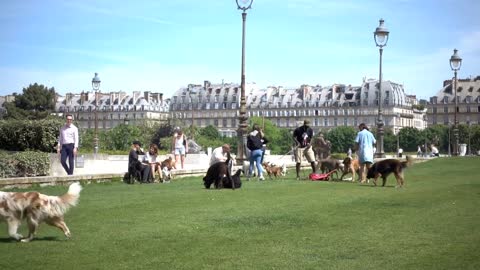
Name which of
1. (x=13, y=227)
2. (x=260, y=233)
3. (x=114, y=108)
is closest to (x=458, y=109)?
(x=114, y=108)

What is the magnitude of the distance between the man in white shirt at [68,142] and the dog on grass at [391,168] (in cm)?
900

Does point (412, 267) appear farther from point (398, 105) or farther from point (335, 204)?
point (398, 105)

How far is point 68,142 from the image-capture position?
21.1 meters

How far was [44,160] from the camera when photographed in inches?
906

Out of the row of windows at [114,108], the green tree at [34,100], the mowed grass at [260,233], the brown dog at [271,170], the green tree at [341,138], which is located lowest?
the mowed grass at [260,233]

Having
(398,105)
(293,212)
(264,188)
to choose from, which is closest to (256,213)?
(293,212)

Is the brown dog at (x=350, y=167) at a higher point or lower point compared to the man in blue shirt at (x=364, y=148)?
lower

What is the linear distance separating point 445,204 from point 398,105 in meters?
161

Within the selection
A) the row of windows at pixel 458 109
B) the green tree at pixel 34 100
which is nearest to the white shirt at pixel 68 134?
the green tree at pixel 34 100

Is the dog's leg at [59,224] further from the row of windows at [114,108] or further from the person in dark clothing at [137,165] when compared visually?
the row of windows at [114,108]

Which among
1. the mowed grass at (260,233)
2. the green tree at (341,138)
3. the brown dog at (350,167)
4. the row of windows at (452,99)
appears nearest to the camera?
the mowed grass at (260,233)

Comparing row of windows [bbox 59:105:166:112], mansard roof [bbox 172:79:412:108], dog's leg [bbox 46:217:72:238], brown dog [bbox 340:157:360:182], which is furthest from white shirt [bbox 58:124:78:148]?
row of windows [bbox 59:105:166:112]

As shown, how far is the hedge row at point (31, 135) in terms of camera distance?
3089cm

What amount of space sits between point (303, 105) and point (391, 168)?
534ft
